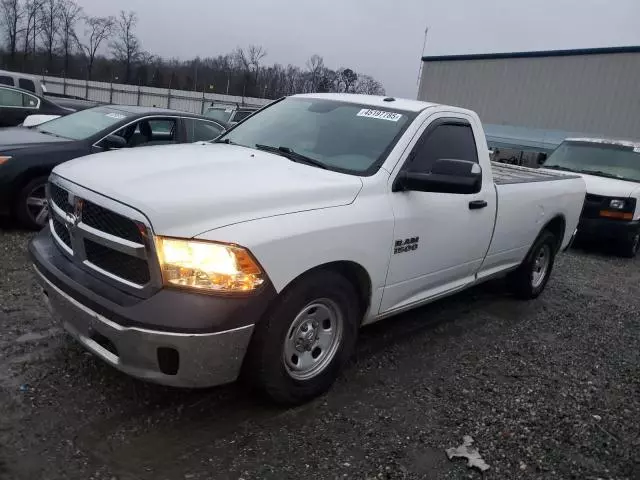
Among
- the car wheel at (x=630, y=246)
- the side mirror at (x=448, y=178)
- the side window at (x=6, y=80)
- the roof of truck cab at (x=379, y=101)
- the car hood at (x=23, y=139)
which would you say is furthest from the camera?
the side window at (x=6, y=80)

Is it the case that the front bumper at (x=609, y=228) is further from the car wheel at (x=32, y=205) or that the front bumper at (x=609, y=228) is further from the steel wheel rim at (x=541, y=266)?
the car wheel at (x=32, y=205)

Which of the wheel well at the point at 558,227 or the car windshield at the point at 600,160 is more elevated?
the car windshield at the point at 600,160

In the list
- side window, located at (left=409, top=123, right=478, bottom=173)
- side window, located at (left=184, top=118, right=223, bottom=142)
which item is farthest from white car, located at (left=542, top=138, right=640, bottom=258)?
side window, located at (left=184, top=118, right=223, bottom=142)

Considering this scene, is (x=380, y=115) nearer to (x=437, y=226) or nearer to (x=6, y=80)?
(x=437, y=226)

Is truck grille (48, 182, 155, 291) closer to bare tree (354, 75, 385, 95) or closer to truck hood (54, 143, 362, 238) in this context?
truck hood (54, 143, 362, 238)

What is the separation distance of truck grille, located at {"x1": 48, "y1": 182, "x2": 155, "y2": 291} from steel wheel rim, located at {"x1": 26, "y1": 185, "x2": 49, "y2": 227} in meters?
3.34

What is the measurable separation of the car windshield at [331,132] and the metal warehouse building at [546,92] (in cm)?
2271

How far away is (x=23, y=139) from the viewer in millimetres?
6461

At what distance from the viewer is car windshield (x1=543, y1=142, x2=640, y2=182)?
382 inches

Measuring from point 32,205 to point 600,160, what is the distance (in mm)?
9126

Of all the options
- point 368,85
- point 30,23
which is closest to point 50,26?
point 30,23

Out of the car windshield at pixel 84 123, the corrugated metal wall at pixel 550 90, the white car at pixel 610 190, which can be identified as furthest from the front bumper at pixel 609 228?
the corrugated metal wall at pixel 550 90

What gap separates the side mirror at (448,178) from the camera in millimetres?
3486

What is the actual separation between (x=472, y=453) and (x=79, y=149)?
5516 mm
